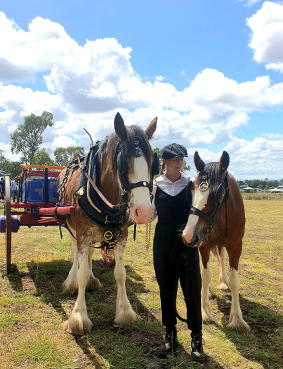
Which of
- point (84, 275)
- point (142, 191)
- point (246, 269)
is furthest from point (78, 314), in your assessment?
point (246, 269)

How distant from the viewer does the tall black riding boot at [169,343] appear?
2578 mm

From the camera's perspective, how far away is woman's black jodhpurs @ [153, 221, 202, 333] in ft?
8.31

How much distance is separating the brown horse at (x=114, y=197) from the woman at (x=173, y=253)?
0.29 m

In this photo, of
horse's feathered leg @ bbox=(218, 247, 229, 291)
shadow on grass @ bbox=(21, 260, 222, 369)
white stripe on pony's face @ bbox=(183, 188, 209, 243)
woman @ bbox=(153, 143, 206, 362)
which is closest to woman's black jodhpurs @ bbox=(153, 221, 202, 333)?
woman @ bbox=(153, 143, 206, 362)

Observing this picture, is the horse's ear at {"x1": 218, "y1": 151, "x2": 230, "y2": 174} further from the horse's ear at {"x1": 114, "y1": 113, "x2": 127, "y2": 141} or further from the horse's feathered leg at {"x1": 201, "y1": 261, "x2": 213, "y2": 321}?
the horse's feathered leg at {"x1": 201, "y1": 261, "x2": 213, "y2": 321}

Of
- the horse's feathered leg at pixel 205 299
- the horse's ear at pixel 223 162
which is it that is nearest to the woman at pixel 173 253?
the horse's ear at pixel 223 162

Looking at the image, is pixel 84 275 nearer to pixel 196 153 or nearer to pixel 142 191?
pixel 142 191

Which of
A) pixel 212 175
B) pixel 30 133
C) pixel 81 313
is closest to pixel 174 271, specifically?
pixel 212 175

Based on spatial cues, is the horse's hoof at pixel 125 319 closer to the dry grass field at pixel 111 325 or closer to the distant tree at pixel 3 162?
the dry grass field at pixel 111 325

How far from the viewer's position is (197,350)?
8.20 ft

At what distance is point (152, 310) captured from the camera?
3572mm

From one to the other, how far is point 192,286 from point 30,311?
7.11 ft

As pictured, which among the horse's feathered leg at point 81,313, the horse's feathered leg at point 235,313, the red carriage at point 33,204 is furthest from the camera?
the red carriage at point 33,204

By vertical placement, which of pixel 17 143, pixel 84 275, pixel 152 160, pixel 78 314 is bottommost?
pixel 78 314
